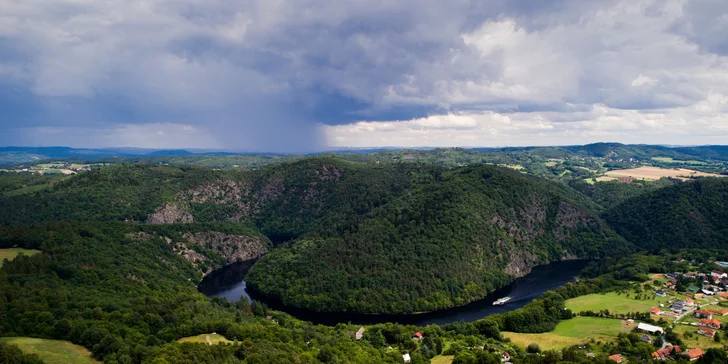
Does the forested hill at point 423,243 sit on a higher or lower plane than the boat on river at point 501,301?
higher

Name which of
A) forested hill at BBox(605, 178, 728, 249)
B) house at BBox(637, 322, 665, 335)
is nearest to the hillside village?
house at BBox(637, 322, 665, 335)

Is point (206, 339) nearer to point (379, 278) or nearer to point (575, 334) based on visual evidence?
point (575, 334)

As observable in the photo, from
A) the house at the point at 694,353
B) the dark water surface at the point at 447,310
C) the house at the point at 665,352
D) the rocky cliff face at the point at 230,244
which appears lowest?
the dark water surface at the point at 447,310

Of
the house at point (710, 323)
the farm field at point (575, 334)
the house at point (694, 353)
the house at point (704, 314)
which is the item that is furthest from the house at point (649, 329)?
the house at point (704, 314)

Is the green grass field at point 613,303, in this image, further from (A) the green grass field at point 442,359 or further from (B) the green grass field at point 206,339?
(B) the green grass field at point 206,339

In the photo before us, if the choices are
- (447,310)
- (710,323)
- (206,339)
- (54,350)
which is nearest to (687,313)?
(710,323)

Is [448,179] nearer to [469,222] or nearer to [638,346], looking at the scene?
[469,222]

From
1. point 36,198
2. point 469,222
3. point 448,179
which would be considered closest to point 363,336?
point 469,222
